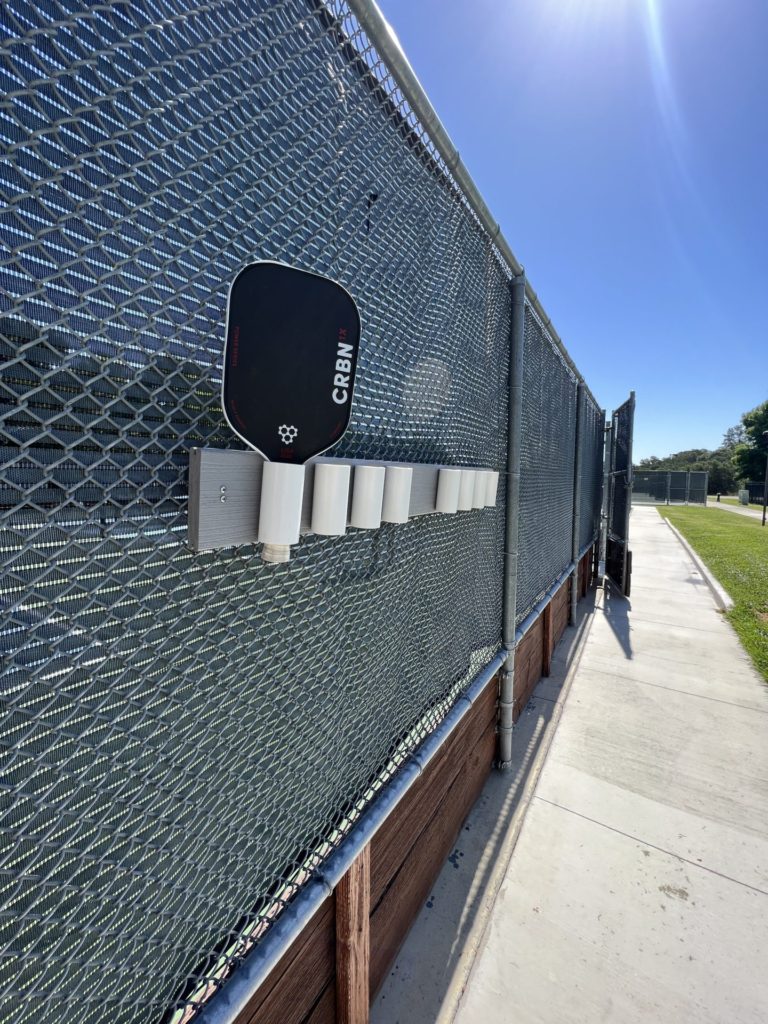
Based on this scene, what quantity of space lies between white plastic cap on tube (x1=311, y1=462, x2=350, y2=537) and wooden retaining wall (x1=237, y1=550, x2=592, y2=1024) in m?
1.15

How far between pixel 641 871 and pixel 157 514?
9.48 feet

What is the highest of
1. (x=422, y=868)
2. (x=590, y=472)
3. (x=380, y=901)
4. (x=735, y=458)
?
(x=735, y=458)

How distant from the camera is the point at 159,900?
0.88 metres

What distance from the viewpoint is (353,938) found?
1474mm

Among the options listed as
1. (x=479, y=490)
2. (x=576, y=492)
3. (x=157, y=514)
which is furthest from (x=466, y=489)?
(x=576, y=492)

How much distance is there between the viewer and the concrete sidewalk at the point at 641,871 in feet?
5.76

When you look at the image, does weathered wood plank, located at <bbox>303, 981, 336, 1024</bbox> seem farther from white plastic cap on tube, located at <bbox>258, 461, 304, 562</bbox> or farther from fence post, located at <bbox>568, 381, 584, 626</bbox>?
fence post, located at <bbox>568, 381, 584, 626</bbox>

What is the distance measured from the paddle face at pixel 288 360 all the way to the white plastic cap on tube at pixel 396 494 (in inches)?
12.6

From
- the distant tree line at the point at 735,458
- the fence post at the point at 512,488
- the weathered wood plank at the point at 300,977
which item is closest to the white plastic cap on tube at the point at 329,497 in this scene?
the weathered wood plank at the point at 300,977

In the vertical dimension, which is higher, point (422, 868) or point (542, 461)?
point (542, 461)

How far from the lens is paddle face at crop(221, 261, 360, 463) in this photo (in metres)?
0.89

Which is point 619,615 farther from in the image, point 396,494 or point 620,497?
point 396,494

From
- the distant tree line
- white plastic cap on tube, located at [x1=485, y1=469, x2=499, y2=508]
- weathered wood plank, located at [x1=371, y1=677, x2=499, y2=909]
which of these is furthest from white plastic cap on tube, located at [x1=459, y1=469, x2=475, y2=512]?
the distant tree line

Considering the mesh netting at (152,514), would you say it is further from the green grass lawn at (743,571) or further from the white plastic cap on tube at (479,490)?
the green grass lawn at (743,571)
